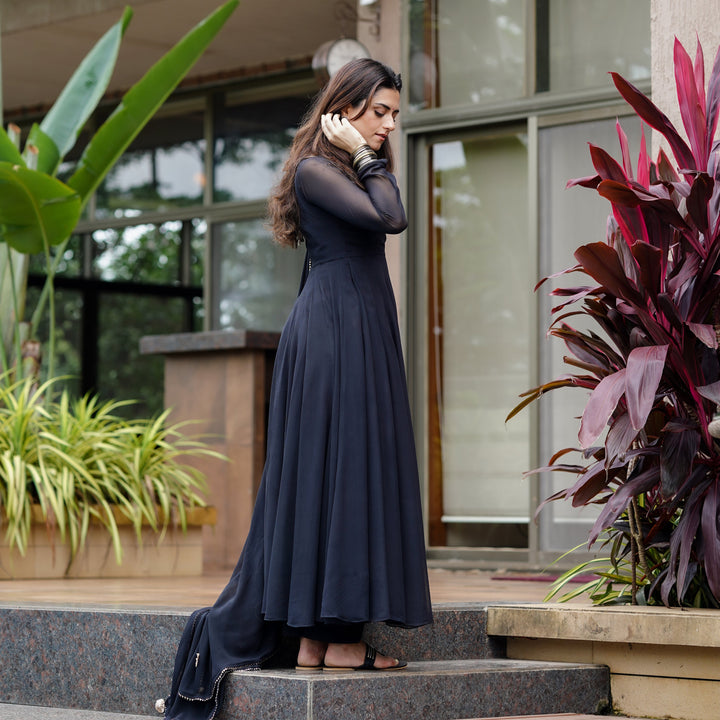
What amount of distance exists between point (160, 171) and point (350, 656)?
25.5 ft

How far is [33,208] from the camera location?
619cm

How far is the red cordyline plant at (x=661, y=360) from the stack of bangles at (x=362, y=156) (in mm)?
680

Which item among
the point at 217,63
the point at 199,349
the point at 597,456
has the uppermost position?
the point at 217,63

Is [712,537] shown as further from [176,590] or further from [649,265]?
[176,590]

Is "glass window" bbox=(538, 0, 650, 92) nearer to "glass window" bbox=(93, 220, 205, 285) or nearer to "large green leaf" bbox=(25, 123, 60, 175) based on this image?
"large green leaf" bbox=(25, 123, 60, 175)

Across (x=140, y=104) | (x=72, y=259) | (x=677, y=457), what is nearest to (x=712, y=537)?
(x=677, y=457)

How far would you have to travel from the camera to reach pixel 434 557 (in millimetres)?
6879

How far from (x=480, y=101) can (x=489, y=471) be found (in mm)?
2046

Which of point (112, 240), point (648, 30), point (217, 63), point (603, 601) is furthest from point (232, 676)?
point (112, 240)

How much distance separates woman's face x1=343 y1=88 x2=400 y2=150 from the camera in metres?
3.30

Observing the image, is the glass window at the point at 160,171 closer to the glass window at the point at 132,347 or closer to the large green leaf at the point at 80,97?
the glass window at the point at 132,347

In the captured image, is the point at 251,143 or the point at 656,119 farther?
the point at 251,143

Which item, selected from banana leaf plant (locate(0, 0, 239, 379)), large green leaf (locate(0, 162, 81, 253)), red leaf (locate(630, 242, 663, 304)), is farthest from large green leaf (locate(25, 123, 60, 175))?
red leaf (locate(630, 242, 663, 304))

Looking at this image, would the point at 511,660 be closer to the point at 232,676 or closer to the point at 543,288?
the point at 232,676
